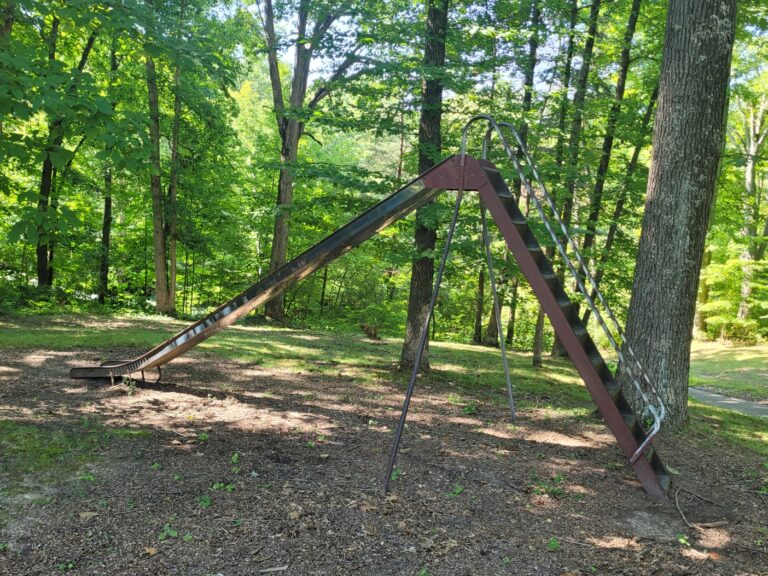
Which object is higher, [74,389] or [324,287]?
[324,287]

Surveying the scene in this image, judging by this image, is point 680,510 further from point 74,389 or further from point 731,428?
point 74,389

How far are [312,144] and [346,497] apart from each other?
67.0 ft

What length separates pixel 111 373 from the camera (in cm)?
644

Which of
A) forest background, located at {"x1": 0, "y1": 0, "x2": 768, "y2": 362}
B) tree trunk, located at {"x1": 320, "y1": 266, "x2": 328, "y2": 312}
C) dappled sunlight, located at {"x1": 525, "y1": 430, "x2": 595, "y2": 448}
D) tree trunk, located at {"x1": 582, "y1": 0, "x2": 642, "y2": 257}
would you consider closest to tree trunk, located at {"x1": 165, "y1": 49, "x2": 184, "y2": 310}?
forest background, located at {"x1": 0, "y1": 0, "x2": 768, "y2": 362}

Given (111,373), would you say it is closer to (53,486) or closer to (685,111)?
(53,486)

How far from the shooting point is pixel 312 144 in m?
22.7

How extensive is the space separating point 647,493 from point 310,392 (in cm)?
398

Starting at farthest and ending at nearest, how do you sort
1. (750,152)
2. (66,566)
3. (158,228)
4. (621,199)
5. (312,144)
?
(750,152), (312,144), (158,228), (621,199), (66,566)

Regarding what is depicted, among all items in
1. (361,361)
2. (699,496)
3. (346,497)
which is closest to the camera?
(346,497)

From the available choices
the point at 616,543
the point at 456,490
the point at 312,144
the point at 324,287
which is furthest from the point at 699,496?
the point at 312,144

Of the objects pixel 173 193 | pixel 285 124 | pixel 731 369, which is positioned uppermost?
pixel 285 124

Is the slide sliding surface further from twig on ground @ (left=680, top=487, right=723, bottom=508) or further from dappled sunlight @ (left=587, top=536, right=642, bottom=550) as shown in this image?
twig on ground @ (left=680, top=487, right=723, bottom=508)

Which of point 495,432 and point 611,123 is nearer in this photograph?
point 495,432

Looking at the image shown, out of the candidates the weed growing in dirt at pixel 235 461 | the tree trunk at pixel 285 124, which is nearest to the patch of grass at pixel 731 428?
the weed growing in dirt at pixel 235 461
